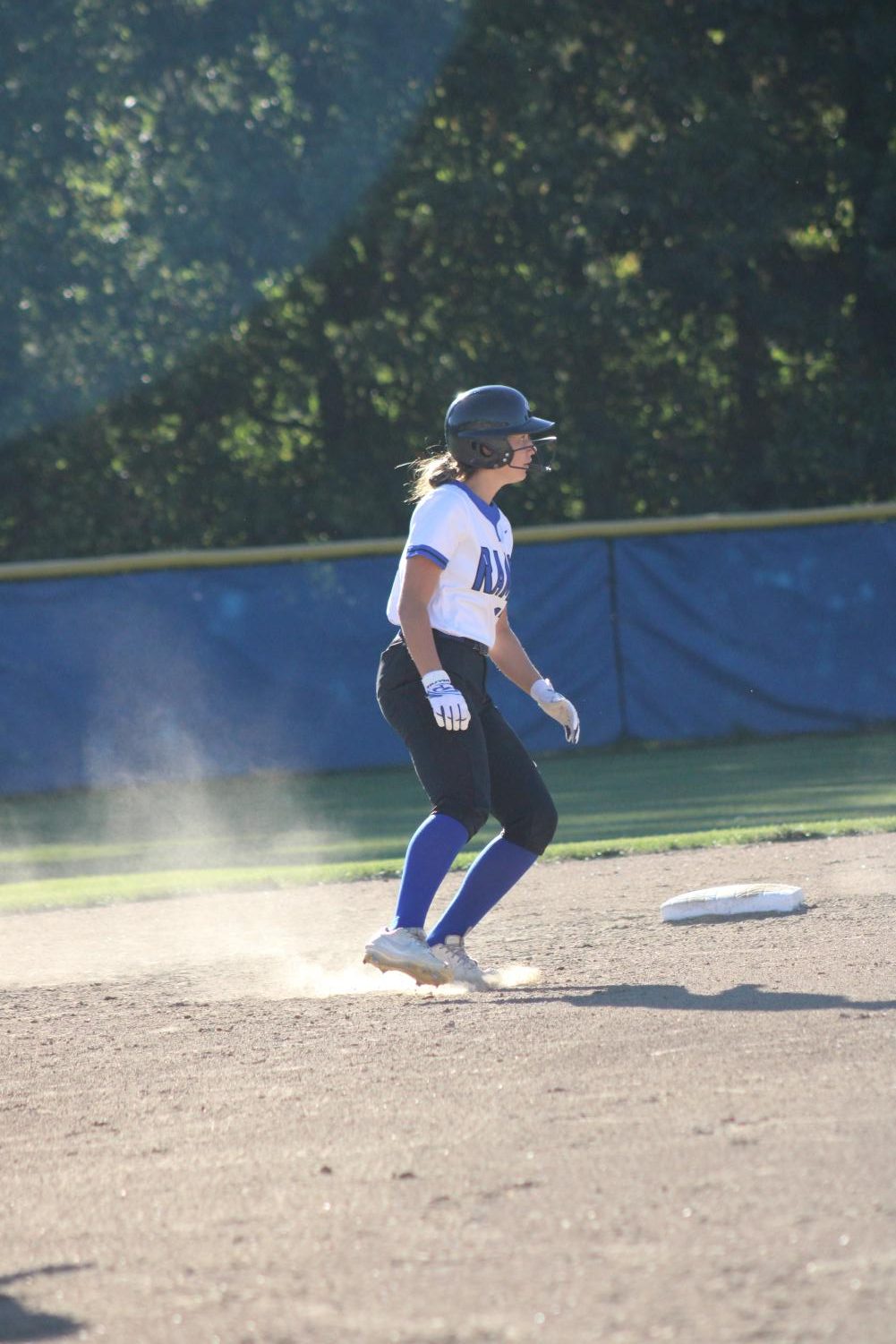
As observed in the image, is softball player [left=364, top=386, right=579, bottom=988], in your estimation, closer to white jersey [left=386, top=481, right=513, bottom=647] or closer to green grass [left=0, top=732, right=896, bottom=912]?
white jersey [left=386, top=481, right=513, bottom=647]

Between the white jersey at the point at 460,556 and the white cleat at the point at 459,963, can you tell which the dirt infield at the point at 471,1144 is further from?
the white jersey at the point at 460,556

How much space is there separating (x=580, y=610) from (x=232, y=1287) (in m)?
12.6

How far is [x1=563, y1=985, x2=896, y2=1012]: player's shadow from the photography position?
477 centimetres

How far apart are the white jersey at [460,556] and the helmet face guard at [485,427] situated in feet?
0.34

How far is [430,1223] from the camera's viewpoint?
3080 millimetres

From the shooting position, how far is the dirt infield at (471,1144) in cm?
266

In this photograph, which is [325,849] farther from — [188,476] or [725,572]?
[188,476]

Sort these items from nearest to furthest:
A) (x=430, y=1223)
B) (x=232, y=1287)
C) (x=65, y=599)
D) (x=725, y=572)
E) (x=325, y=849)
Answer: (x=232, y=1287), (x=430, y=1223), (x=325, y=849), (x=65, y=599), (x=725, y=572)

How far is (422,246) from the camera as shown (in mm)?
22562

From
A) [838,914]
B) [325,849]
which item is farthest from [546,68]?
[838,914]

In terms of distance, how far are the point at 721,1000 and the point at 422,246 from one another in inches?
735

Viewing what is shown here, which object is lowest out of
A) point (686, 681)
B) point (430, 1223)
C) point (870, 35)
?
point (686, 681)

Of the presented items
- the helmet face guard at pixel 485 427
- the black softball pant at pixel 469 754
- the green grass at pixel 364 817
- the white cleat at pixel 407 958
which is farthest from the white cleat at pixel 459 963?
the green grass at pixel 364 817

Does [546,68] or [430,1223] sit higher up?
[546,68]
